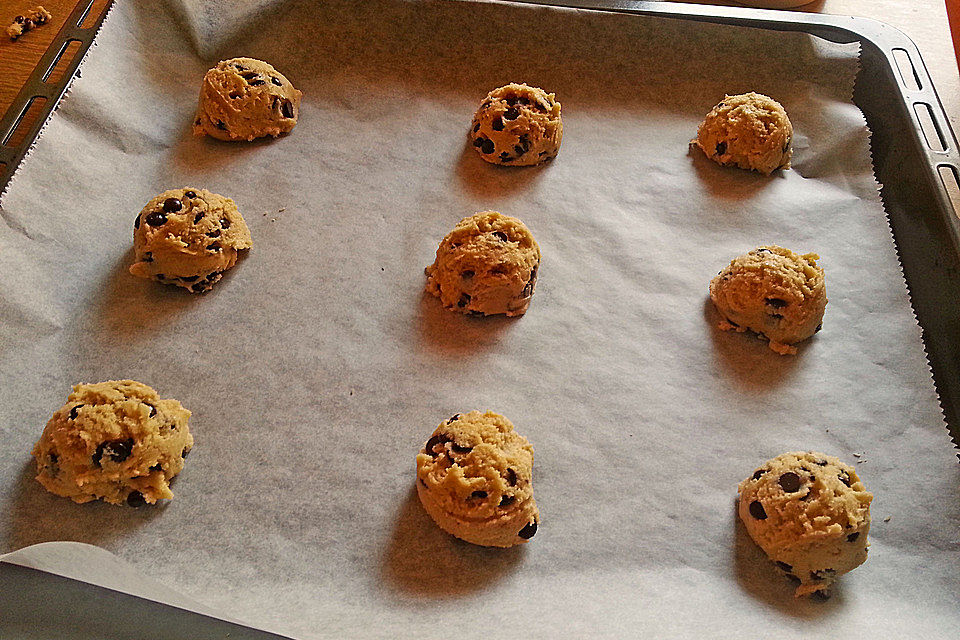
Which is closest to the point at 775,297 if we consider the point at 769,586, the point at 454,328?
the point at 769,586

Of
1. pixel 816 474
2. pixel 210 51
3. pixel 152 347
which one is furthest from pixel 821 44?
pixel 152 347

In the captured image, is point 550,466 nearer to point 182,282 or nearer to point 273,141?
point 182,282

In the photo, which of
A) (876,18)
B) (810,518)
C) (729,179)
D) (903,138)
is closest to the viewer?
(810,518)

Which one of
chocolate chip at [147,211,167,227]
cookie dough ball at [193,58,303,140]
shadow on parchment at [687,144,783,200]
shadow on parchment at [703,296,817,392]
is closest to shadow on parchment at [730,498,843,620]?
shadow on parchment at [703,296,817,392]

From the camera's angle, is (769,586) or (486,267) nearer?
(769,586)

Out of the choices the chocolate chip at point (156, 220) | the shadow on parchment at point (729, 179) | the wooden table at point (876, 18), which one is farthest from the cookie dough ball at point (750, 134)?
the chocolate chip at point (156, 220)

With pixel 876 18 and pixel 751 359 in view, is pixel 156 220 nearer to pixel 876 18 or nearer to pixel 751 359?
pixel 751 359

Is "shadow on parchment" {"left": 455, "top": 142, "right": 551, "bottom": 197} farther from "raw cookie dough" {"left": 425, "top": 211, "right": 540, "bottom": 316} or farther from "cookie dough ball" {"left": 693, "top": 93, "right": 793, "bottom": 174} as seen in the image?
"cookie dough ball" {"left": 693, "top": 93, "right": 793, "bottom": 174}
